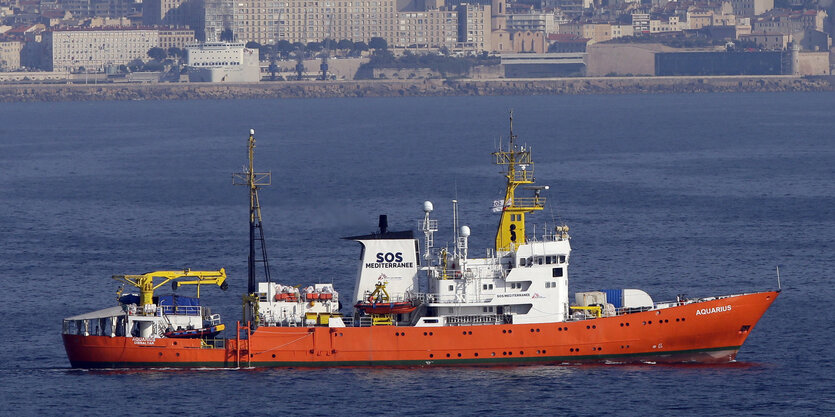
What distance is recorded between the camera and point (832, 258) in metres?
72.0

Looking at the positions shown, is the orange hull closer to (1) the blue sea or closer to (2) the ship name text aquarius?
(2) the ship name text aquarius

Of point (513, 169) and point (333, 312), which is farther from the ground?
point (513, 169)

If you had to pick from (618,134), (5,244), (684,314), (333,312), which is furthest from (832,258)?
(618,134)

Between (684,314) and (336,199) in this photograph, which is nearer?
(684,314)

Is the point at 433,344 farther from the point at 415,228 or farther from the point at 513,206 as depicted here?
the point at 415,228

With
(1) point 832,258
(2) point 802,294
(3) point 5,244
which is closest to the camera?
(2) point 802,294

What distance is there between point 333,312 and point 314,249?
2224 cm

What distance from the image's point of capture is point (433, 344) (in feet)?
166

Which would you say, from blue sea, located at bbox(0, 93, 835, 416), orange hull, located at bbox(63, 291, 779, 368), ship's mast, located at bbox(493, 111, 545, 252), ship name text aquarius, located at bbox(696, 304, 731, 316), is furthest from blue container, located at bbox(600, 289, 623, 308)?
ship's mast, located at bbox(493, 111, 545, 252)

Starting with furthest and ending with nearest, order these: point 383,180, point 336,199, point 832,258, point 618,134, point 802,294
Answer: point 618,134 → point 383,180 → point 336,199 → point 832,258 → point 802,294

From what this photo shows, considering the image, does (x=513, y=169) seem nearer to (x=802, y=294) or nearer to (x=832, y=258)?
(x=802, y=294)

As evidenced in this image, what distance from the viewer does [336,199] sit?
94.3m

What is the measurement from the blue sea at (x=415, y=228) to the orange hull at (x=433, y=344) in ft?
1.61

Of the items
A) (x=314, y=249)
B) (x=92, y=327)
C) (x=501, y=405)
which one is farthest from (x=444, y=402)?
(x=314, y=249)
